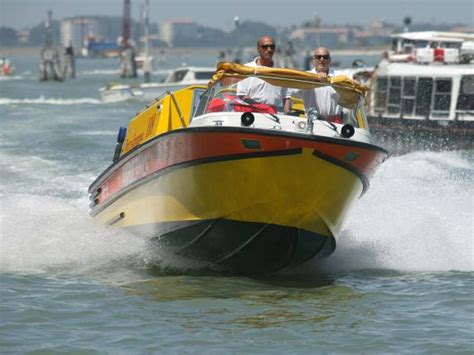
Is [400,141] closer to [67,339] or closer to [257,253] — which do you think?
[257,253]

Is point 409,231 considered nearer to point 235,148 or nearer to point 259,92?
point 259,92

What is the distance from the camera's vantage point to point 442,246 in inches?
543

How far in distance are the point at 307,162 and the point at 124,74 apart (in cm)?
8187

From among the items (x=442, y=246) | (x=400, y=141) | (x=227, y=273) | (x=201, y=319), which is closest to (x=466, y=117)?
(x=400, y=141)

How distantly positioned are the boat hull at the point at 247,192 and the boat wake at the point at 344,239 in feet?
2.25

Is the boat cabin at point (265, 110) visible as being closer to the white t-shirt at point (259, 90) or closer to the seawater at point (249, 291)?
the white t-shirt at point (259, 90)

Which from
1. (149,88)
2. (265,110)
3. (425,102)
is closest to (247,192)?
(265,110)

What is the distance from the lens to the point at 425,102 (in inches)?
1190

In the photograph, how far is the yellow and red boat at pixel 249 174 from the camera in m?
11.2

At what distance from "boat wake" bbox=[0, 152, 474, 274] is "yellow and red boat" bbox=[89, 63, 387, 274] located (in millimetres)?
718

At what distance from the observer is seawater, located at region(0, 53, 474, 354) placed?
9852mm

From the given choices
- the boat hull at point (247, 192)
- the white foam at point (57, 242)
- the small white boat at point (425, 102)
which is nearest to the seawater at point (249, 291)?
the white foam at point (57, 242)

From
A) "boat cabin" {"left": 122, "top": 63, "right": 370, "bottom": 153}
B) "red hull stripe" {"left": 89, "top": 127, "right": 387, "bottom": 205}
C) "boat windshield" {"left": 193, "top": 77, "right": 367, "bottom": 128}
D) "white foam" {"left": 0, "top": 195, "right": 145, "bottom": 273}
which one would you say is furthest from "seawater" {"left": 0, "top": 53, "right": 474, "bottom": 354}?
"boat windshield" {"left": 193, "top": 77, "right": 367, "bottom": 128}

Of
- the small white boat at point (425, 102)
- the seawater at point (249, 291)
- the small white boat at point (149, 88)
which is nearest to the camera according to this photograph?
the seawater at point (249, 291)
